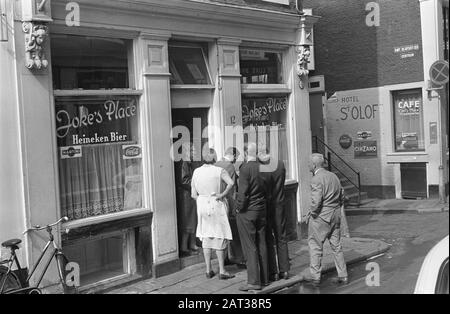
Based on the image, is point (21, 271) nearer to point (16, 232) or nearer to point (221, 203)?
point (16, 232)

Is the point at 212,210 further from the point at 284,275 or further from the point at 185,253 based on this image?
the point at 284,275

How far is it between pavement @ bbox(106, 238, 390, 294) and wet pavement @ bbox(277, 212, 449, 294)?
0.15 meters

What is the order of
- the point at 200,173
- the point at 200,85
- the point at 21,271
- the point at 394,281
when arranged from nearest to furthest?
the point at 21,271 → the point at 394,281 → the point at 200,173 → the point at 200,85

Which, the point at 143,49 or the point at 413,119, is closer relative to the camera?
the point at 143,49

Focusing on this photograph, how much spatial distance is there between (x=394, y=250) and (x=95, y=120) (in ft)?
18.3

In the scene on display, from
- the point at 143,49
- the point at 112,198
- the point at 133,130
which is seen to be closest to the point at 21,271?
the point at 112,198

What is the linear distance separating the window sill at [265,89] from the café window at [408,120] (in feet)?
22.4

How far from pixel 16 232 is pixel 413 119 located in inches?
489

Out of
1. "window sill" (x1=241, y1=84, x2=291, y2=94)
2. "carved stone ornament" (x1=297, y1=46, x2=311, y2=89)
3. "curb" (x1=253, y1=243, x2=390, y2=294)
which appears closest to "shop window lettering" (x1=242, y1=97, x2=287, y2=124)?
"window sill" (x1=241, y1=84, x2=291, y2=94)

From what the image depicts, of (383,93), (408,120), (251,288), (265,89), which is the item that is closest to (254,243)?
(251,288)

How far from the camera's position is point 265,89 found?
10023mm

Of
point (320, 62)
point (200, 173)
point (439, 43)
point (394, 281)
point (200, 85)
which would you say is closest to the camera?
point (394, 281)

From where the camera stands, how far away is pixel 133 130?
817 centimetres

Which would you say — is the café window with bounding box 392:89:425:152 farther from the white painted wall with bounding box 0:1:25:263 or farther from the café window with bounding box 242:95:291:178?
the white painted wall with bounding box 0:1:25:263
